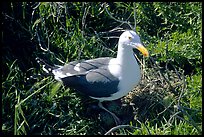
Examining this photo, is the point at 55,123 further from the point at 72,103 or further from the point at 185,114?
the point at 185,114

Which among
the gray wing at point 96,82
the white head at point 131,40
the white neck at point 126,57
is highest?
the white head at point 131,40

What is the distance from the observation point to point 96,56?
363 cm

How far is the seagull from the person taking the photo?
320 centimetres

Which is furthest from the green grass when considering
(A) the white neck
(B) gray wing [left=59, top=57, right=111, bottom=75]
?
(A) the white neck

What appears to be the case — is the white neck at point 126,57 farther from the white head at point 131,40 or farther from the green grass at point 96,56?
the green grass at point 96,56

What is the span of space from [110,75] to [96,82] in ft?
0.29

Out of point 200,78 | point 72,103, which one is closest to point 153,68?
point 200,78

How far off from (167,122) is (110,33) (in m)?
0.91

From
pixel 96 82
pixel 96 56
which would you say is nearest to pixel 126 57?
pixel 96 82

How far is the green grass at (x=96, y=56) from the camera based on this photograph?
326 cm

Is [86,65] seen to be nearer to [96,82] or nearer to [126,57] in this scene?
[96,82]

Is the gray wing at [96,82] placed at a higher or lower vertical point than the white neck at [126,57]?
lower

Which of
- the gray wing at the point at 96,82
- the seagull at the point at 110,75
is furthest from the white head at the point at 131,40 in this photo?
the gray wing at the point at 96,82

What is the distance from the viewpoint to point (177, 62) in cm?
355
